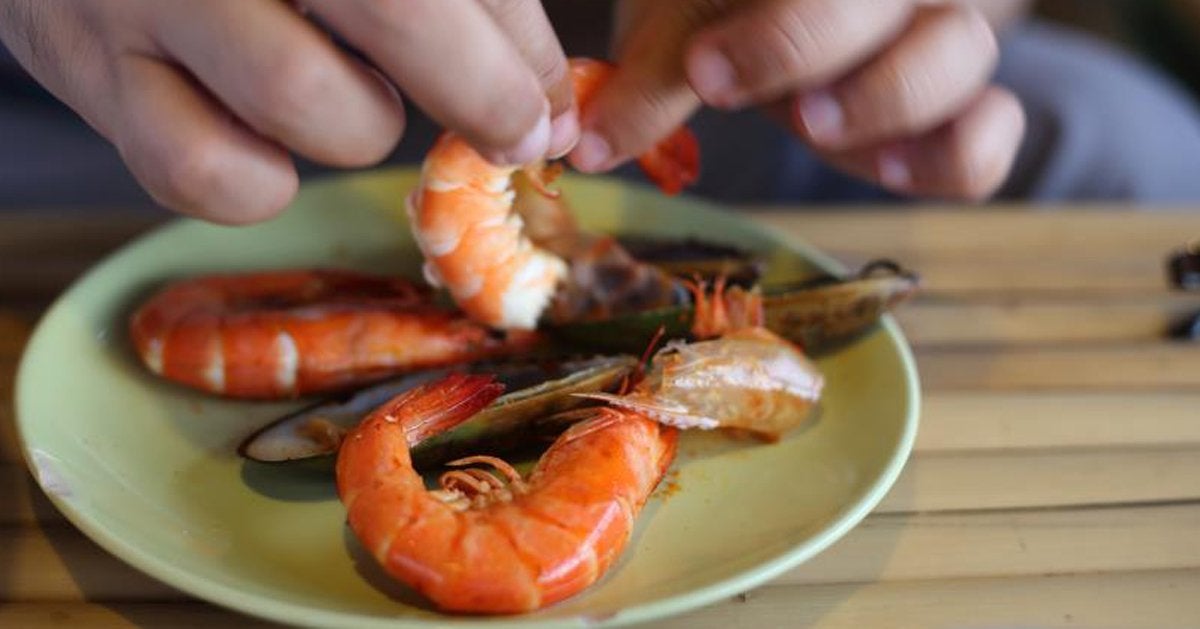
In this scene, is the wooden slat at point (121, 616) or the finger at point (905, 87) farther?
the finger at point (905, 87)

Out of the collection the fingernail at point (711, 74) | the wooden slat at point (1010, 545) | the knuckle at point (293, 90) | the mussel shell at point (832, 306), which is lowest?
the wooden slat at point (1010, 545)

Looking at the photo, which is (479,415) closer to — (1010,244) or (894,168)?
(894,168)

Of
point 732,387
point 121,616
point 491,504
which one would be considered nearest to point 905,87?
point 732,387

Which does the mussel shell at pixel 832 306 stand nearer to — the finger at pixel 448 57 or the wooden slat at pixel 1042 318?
the wooden slat at pixel 1042 318

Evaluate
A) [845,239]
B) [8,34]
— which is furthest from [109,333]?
[845,239]

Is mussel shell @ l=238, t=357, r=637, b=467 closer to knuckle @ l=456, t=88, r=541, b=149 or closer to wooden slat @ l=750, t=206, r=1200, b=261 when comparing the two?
knuckle @ l=456, t=88, r=541, b=149

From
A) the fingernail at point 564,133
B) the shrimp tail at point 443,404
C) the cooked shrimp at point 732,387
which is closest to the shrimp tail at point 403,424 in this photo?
the shrimp tail at point 443,404

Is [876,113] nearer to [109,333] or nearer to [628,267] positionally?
[628,267]
